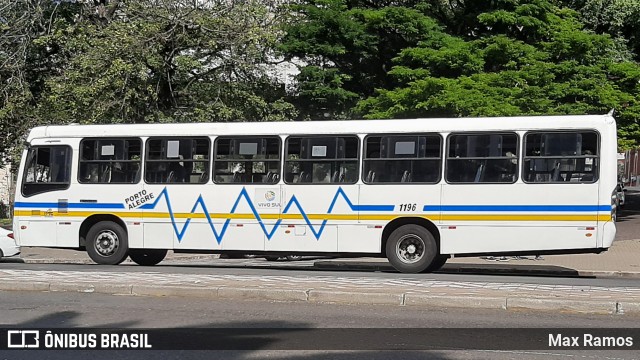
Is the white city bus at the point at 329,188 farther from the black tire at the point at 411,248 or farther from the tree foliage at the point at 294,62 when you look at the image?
the tree foliage at the point at 294,62

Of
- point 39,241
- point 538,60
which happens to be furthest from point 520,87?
point 39,241

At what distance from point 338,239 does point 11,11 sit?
19.0 m

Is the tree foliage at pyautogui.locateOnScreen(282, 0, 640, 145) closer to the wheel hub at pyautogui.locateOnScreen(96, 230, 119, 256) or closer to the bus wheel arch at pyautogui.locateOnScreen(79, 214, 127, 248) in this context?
the bus wheel arch at pyautogui.locateOnScreen(79, 214, 127, 248)

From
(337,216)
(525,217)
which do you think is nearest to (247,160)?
(337,216)

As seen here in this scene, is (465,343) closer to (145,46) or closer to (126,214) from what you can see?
(126,214)

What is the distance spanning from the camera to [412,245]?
15.9 meters

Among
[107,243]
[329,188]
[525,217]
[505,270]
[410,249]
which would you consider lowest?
[505,270]

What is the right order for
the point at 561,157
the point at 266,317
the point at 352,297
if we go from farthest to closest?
the point at 561,157
the point at 352,297
the point at 266,317

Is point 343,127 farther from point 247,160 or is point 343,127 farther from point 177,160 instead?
point 177,160

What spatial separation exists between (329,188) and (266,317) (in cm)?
651

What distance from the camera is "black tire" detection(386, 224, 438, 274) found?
1573 centimetres

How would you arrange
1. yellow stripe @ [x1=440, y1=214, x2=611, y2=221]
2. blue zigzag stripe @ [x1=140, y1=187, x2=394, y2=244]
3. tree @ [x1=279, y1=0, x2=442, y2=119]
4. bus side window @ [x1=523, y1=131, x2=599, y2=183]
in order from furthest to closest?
tree @ [x1=279, y1=0, x2=442, y2=119] < blue zigzag stripe @ [x1=140, y1=187, x2=394, y2=244] < bus side window @ [x1=523, y1=131, x2=599, y2=183] < yellow stripe @ [x1=440, y1=214, x2=611, y2=221]

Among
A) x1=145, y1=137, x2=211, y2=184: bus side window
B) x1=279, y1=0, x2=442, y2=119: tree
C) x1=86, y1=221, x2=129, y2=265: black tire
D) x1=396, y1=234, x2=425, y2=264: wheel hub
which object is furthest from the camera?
x1=279, y1=0, x2=442, y2=119: tree

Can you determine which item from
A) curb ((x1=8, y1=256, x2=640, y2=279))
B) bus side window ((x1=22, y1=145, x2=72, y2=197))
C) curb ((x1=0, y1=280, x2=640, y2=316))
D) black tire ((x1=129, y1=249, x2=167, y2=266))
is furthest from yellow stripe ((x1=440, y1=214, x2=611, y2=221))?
bus side window ((x1=22, y1=145, x2=72, y2=197))
